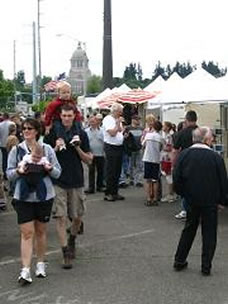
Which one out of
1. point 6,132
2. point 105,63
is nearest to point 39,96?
point 105,63

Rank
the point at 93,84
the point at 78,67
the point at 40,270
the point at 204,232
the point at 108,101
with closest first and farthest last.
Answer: the point at 40,270 < the point at 204,232 < the point at 108,101 < the point at 93,84 < the point at 78,67

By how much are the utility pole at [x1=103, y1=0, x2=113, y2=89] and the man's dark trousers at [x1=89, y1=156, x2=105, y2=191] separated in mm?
18116

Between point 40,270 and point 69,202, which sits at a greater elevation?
point 69,202

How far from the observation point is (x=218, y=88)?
12.1 meters

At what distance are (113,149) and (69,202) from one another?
5433mm

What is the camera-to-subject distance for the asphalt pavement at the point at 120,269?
626 cm

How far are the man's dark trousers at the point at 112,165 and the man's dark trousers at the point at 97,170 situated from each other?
133 cm

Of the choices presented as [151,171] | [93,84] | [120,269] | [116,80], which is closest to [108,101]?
[151,171]

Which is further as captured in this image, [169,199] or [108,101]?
[108,101]

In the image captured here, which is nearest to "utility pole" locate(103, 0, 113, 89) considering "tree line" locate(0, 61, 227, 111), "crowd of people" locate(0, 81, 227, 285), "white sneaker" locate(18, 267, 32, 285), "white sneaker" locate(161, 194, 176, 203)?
"white sneaker" locate(161, 194, 176, 203)

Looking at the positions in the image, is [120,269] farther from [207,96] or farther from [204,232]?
[207,96]

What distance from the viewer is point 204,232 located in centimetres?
720

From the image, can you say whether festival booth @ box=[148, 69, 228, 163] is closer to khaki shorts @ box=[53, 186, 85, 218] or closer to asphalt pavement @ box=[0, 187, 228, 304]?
asphalt pavement @ box=[0, 187, 228, 304]

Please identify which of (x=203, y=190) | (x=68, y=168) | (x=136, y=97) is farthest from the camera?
(x=136, y=97)
